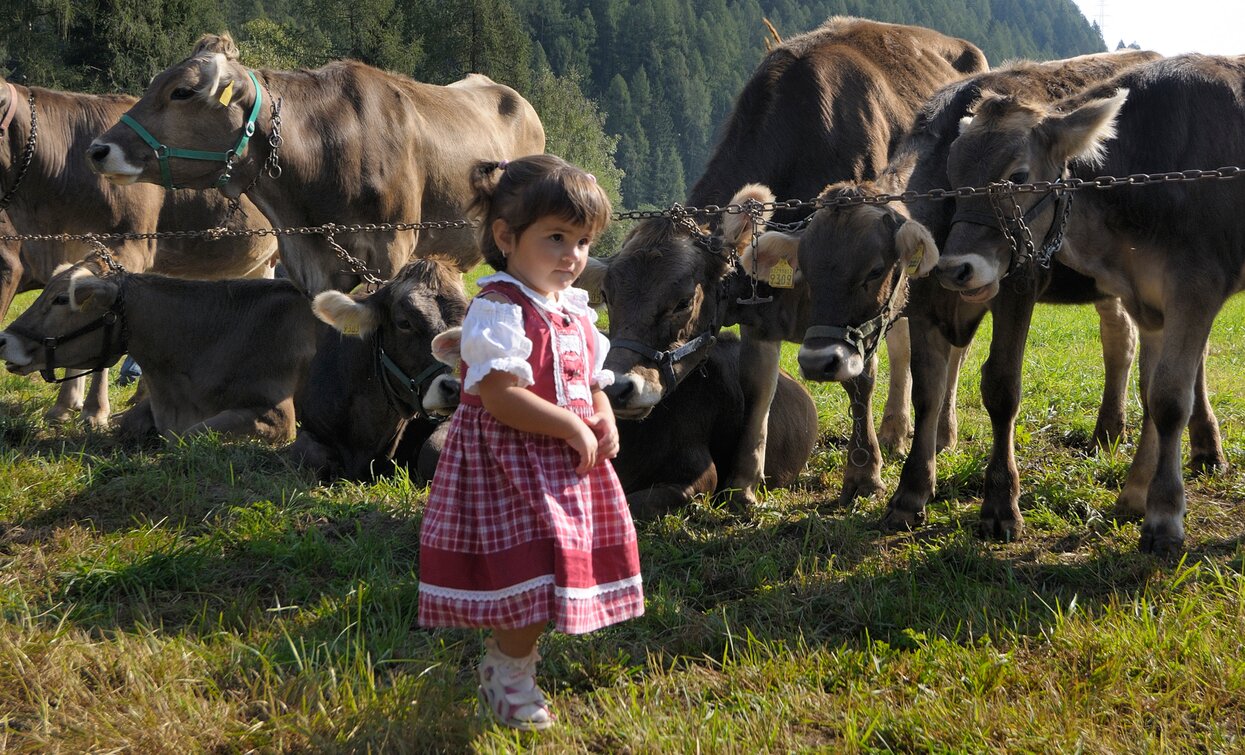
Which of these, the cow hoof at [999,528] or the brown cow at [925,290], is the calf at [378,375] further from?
the cow hoof at [999,528]

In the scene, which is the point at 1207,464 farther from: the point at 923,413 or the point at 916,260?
the point at 916,260

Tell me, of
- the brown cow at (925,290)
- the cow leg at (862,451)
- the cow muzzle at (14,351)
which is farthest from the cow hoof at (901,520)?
the cow muzzle at (14,351)

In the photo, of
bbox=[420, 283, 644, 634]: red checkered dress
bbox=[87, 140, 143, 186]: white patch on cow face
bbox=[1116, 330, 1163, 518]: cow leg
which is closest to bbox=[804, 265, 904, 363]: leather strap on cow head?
bbox=[1116, 330, 1163, 518]: cow leg

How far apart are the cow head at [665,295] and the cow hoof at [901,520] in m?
1.16

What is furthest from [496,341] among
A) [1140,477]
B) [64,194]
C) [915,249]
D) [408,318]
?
[64,194]

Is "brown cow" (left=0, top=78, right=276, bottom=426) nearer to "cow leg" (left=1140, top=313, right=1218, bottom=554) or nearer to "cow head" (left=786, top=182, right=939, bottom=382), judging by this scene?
"cow head" (left=786, top=182, right=939, bottom=382)

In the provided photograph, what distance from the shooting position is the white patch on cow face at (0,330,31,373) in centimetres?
689

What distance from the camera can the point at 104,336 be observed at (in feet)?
23.3

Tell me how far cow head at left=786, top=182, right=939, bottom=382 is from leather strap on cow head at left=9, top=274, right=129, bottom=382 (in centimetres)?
453

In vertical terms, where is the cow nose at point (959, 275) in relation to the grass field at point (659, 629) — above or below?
above

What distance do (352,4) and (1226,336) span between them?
159ft

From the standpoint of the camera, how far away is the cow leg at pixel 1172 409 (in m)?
4.59

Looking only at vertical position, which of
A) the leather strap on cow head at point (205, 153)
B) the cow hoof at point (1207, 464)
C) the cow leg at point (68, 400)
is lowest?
the cow leg at point (68, 400)

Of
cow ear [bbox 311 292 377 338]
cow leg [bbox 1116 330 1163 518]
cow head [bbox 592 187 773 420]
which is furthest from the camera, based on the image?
cow ear [bbox 311 292 377 338]
